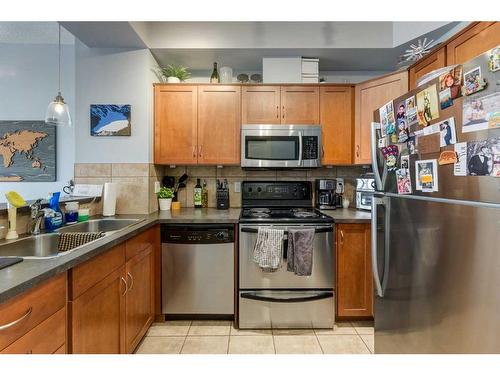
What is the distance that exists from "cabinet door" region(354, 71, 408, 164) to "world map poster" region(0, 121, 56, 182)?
3.23 metres

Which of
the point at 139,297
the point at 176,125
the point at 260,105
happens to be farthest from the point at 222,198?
the point at 139,297

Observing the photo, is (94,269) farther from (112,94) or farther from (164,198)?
(112,94)

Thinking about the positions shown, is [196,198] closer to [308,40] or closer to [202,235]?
[202,235]

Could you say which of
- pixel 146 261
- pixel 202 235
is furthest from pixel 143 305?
pixel 202 235

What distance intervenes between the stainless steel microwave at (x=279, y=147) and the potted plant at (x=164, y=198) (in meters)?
0.85

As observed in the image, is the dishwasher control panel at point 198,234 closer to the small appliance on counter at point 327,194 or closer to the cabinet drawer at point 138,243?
the cabinet drawer at point 138,243

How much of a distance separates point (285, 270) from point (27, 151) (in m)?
3.02

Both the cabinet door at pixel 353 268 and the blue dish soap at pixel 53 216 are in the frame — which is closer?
the blue dish soap at pixel 53 216

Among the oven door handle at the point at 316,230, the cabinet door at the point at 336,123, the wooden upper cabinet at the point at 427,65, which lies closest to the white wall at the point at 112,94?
the oven door handle at the point at 316,230

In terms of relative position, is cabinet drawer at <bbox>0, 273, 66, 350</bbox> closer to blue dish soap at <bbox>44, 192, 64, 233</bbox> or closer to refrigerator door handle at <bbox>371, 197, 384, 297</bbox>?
blue dish soap at <bbox>44, 192, 64, 233</bbox>

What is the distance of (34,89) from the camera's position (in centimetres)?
298

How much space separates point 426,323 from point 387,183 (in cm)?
66

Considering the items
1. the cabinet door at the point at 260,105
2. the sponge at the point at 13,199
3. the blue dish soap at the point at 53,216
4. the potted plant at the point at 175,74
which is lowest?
the blue dish soap at the point at 53,216

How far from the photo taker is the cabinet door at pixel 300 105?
2627 mm
